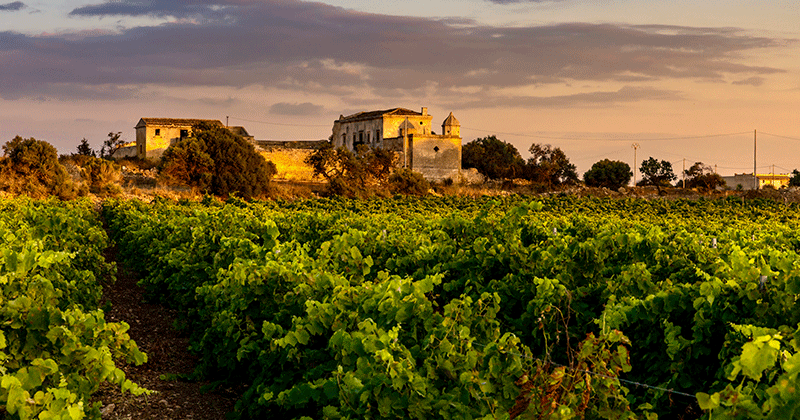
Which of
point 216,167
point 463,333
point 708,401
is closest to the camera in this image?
point 708,401

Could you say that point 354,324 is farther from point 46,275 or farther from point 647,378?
point 46,275

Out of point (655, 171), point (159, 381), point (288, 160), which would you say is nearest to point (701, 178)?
point (655, 171)

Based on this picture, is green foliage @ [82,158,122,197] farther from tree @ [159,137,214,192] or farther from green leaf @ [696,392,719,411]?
green leaf @ [696,392,719,411]

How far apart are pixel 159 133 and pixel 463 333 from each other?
57.2 m

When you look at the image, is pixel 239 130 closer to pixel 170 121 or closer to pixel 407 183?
pixel 170 121

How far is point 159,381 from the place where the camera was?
7.57 meters

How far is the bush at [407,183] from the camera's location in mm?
47156

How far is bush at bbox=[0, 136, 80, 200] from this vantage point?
35562mm

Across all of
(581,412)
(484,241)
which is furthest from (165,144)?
(581,412)

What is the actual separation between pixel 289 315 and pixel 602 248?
2826 millimetres

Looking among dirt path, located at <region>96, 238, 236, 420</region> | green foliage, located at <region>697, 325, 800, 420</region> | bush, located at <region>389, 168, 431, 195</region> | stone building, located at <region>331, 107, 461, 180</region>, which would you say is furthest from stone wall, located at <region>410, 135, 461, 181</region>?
green foliage, located at <region>697, 325, 800, 420</region>

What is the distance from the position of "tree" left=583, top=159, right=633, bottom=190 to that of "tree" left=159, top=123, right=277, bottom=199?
32713mm

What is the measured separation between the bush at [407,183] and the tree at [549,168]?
1543 centimetres

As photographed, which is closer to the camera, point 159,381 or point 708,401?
point 708,401
